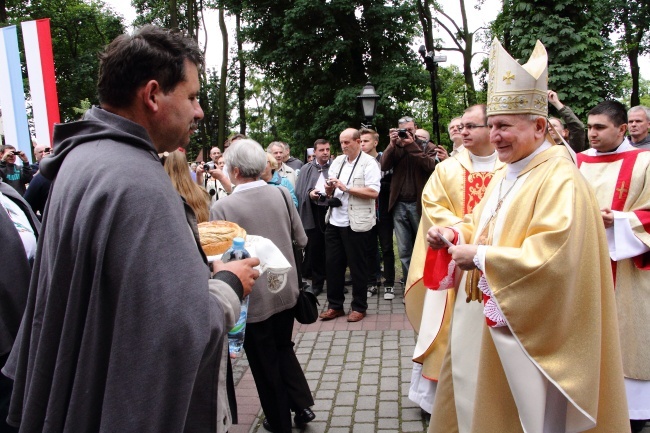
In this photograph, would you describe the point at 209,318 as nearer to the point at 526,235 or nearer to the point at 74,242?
the point at 74,242

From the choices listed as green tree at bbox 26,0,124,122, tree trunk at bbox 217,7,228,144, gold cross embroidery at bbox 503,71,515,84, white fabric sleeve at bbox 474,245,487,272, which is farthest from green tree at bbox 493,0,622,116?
green tree at bbox 26,0,124,122

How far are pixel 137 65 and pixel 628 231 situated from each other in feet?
10.6

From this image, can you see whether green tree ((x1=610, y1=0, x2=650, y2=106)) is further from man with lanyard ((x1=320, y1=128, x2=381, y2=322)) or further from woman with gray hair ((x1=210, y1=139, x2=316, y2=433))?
woman with gray hair ((x1=210, y1=139, x2=316, y2=433))

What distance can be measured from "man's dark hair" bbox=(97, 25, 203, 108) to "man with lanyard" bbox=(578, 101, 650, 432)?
9.94ft

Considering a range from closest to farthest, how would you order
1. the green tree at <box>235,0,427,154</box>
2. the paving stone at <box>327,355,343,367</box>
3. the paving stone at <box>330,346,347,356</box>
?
the paving stone at <box>327,355,343,367</box>, the paving stone at <box>330,346,347,356</box>, the green tree at <box>235,0,427,154</box>

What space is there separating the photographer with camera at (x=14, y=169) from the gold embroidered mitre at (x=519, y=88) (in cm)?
777

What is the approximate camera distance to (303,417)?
4.02 meters

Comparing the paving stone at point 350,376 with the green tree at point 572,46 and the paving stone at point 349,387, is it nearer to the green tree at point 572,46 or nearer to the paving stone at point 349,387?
the paving stone at point 349,387

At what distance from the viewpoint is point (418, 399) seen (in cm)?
405

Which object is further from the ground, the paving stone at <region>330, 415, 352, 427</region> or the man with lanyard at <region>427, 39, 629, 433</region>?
the man with lanyard at <region>427, 39, 629, 433</region>

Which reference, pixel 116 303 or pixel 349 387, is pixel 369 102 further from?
pixel 116 303

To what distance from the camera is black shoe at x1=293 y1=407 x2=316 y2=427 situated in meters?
4.00

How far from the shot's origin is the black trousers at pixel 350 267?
6574 mm

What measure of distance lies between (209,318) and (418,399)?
2943 millimetres
